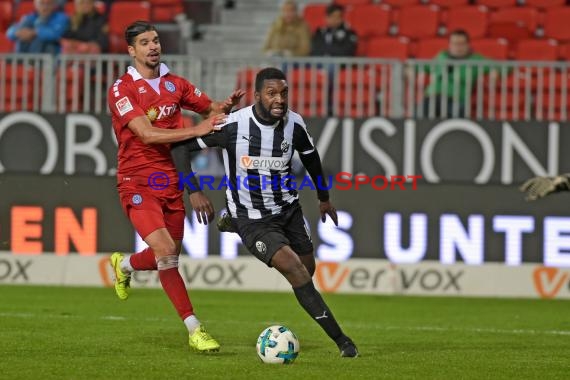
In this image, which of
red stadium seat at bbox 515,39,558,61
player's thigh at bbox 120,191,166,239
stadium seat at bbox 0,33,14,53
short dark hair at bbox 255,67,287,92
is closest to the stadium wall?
red stadium seat at bbox 515,39,558,61

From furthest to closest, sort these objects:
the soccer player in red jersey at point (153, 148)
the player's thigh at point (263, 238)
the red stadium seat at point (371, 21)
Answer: the red stadium seat at point (371, 21), the soccer player in red jersey at point (153, 148), the player's thigh at point (263, 238)

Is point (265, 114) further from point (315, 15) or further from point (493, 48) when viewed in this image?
point (315, 15)

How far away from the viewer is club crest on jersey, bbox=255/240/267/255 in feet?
31.5

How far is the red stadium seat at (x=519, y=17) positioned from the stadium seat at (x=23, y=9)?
7.40 m

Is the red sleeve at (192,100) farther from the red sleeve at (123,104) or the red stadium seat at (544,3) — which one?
the red stadium seat at (544,3)

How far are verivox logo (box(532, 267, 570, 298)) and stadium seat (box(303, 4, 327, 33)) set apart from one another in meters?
5.87

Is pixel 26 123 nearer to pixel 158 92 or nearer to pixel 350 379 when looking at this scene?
pixel 158 92

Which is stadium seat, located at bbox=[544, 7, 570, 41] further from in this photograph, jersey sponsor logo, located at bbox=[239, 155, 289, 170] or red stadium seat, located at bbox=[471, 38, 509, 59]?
jersey sponsor logo, located at bbox=[239, 155, 289, 170]

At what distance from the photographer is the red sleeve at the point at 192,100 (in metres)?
10.6

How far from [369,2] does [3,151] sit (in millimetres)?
6329

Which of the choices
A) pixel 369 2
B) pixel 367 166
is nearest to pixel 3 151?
pixel 367 166

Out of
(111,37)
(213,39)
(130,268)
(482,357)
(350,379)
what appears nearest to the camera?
(350,379)

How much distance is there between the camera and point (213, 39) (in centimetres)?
2084

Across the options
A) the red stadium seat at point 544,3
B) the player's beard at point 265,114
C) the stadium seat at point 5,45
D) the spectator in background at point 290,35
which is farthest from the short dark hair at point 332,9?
the player's beard at point 265,114
